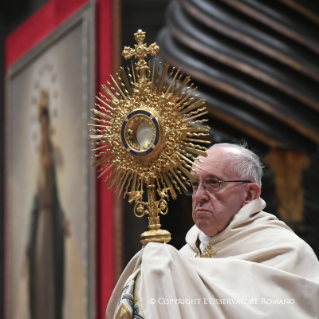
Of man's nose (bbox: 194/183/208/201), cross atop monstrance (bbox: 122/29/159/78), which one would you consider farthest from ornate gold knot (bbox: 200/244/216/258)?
cross atop monstrance (bbox: 122/29/159/78)

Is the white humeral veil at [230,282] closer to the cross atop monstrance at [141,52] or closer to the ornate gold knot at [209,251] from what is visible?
the ornate gold knot at [209,251]

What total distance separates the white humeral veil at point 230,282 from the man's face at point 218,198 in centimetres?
14

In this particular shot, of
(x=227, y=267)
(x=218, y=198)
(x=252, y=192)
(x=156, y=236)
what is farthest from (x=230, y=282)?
(x=252, y=192)

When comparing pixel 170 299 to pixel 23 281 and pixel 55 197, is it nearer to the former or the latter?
pixel 55 197

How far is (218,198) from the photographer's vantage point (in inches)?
135

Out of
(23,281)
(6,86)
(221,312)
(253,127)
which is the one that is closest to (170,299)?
(221,312)

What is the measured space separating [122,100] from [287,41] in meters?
3.32

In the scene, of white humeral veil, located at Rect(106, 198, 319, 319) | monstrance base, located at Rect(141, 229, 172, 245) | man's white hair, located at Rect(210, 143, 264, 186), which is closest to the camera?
white humeral veil, located at Rect(106, 198, 319, 319)

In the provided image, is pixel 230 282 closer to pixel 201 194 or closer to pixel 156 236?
pixel 156 236

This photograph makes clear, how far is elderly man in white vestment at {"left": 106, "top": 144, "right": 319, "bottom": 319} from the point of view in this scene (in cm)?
291

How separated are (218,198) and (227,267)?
1.44ft

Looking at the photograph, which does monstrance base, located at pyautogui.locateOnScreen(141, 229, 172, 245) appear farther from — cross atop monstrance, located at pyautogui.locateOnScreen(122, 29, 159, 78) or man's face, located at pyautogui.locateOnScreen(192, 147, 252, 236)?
cross atop monstrance, located at pyautogui.locateOnScreen(122, 29, 159, 78)

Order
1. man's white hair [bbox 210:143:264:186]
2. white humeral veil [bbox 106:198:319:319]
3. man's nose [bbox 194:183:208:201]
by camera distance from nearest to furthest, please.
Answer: white humeral veil [bbox 106:198:319:319] < man's nose [bbox 194:183:208:201] < man's white hair [bbox 210:143:264:186]

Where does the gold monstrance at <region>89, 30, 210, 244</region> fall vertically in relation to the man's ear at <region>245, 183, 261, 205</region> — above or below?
above
